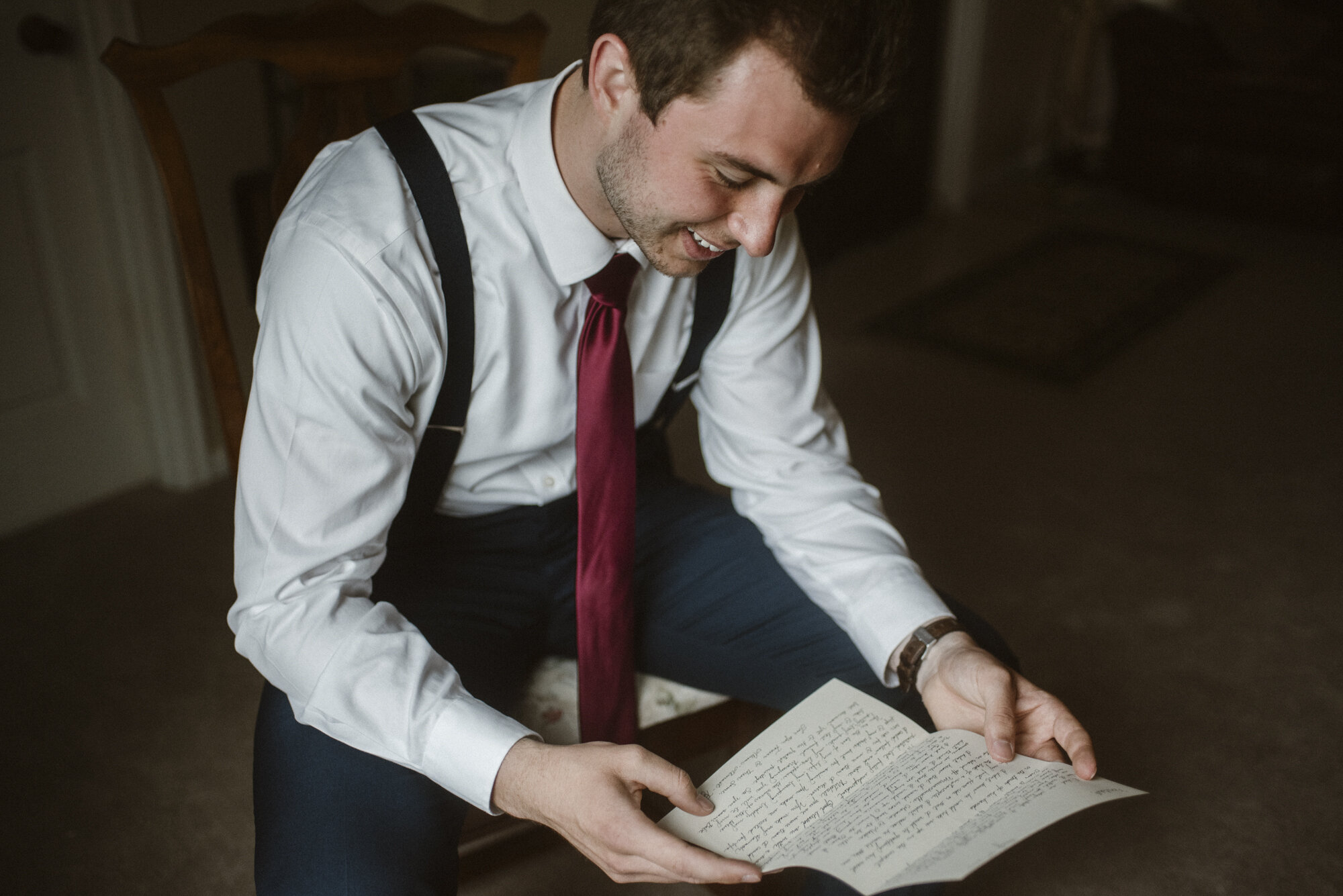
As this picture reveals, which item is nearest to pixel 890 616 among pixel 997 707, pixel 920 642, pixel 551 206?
pixel 920 642

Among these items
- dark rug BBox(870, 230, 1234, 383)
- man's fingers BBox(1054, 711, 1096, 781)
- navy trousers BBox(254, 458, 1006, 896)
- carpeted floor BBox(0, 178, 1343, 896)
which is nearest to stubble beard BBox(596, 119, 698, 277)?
navy trousers BBox(254, 458, 1006, 896)

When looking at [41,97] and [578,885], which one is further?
[41,97]

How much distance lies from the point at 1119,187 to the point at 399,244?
3.89 metres

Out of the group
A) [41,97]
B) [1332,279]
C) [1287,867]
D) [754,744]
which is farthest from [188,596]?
[1332,279]

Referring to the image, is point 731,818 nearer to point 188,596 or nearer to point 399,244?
point 399,244

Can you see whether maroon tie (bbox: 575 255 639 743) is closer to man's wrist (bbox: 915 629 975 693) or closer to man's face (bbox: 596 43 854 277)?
man's face (bbox: 596 43 854 277)

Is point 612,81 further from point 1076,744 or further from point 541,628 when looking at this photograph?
point 1076,744

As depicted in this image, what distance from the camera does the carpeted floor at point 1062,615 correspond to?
4.65 ft

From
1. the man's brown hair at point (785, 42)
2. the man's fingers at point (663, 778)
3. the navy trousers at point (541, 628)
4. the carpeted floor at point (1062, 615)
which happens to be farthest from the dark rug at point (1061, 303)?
the man's fingers at point (663, 778)

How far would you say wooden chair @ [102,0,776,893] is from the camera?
1079mm

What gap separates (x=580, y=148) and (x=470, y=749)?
54 cm

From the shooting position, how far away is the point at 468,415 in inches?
40.9

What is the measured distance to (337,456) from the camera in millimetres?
880

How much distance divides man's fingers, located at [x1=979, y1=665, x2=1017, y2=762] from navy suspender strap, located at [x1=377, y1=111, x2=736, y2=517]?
19.0 inches
